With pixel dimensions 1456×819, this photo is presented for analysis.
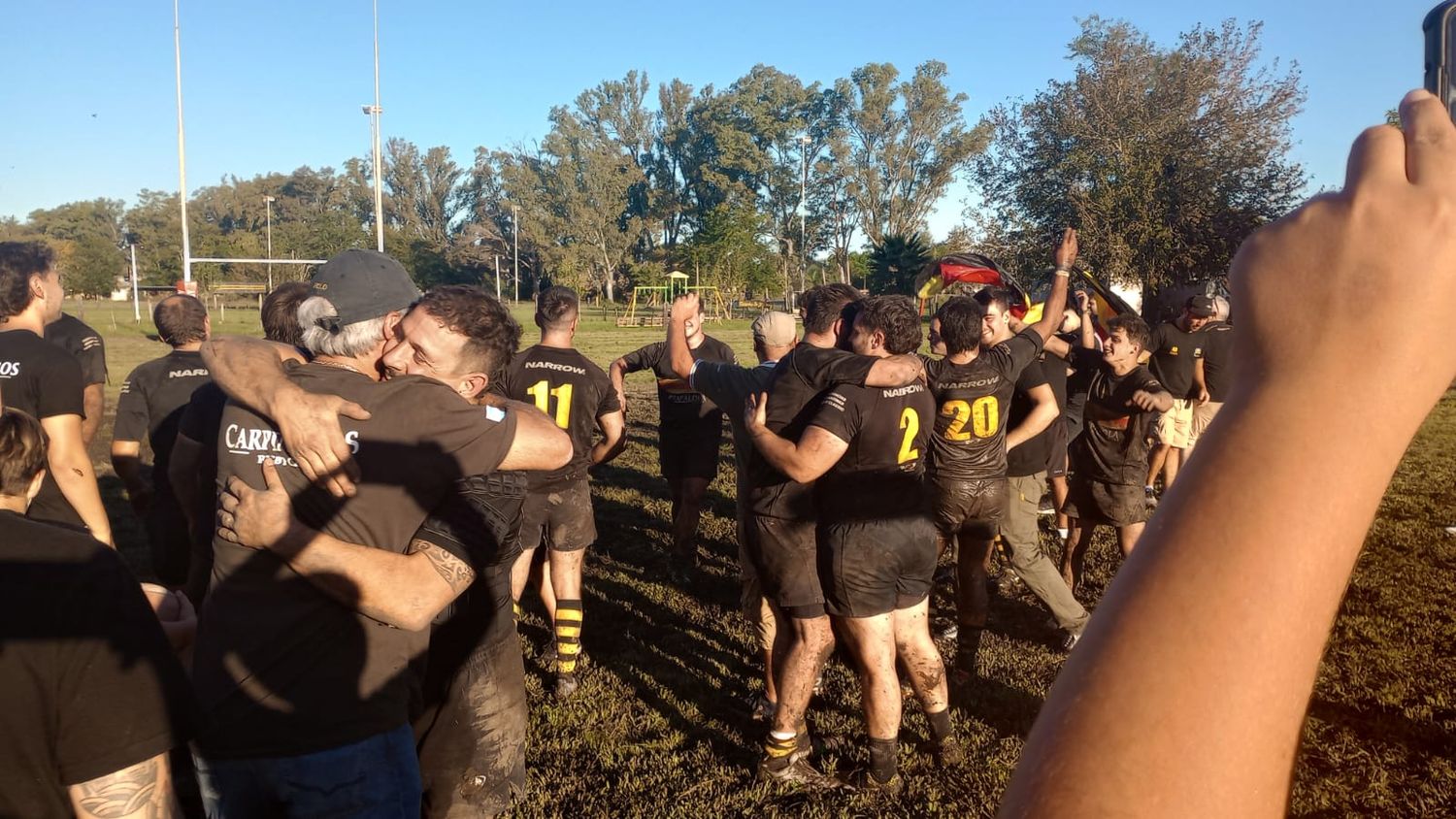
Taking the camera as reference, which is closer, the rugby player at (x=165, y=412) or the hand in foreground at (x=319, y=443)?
the hand in foreground at (x=319, y=443)

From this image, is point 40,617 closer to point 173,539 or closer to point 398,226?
point 173,539

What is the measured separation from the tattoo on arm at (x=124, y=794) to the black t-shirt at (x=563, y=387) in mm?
4219

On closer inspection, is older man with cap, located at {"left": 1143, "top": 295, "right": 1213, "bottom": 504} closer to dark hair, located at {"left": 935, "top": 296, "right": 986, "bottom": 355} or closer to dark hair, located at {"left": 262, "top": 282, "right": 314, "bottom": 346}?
dark hair, located at {"left": 935, "top": 296, "right": 986, "bottom": 355}

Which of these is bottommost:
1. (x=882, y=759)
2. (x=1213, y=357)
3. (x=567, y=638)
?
(x=882, y=759)

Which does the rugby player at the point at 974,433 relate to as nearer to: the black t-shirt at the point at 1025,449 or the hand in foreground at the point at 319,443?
the black t-shirt at the point at 1025,449

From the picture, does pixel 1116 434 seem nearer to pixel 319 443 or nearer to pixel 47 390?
pixel 319 443

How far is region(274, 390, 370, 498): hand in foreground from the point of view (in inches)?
86.7

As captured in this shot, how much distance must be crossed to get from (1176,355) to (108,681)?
30.4ft

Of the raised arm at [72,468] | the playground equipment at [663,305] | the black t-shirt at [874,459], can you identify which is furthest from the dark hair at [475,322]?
the playground equipment at [663,305]

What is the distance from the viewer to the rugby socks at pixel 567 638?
558 centimetres

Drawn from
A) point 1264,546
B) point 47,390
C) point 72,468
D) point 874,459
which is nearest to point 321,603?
point 1264,546

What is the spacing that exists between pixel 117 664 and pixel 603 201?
243 feet

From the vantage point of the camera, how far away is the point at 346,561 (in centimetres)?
214

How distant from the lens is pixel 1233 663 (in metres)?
0.51
